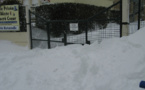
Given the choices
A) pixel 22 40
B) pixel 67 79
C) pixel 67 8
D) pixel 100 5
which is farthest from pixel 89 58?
pixel 100 5

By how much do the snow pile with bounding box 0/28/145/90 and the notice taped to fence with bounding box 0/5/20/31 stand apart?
3.80m

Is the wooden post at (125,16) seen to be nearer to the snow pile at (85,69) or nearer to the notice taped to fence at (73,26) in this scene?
the snow pile at (85,69)

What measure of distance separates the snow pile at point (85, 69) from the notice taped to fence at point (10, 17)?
3801 millimetres

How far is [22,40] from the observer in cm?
916

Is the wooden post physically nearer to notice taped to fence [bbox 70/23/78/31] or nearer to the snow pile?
the snow pile

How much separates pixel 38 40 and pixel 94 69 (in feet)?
14.6

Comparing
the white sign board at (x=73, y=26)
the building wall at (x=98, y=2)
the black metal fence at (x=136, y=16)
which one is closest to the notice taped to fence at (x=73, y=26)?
the white sign board at (x=73, y=26)

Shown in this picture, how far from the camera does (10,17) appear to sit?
9.27 m

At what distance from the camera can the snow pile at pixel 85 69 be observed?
401cm

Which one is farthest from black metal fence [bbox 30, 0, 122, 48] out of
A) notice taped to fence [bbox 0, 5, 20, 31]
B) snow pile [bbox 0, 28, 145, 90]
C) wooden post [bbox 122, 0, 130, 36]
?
snow pile [bbox 0, 28, 145, 90]

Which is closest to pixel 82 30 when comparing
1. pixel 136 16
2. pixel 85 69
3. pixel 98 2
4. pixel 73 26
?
pixel 73 26

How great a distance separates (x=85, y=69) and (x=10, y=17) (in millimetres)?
5997

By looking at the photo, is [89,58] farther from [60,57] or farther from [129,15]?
[129,15]

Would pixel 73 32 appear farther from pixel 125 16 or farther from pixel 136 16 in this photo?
pixel 136 16
